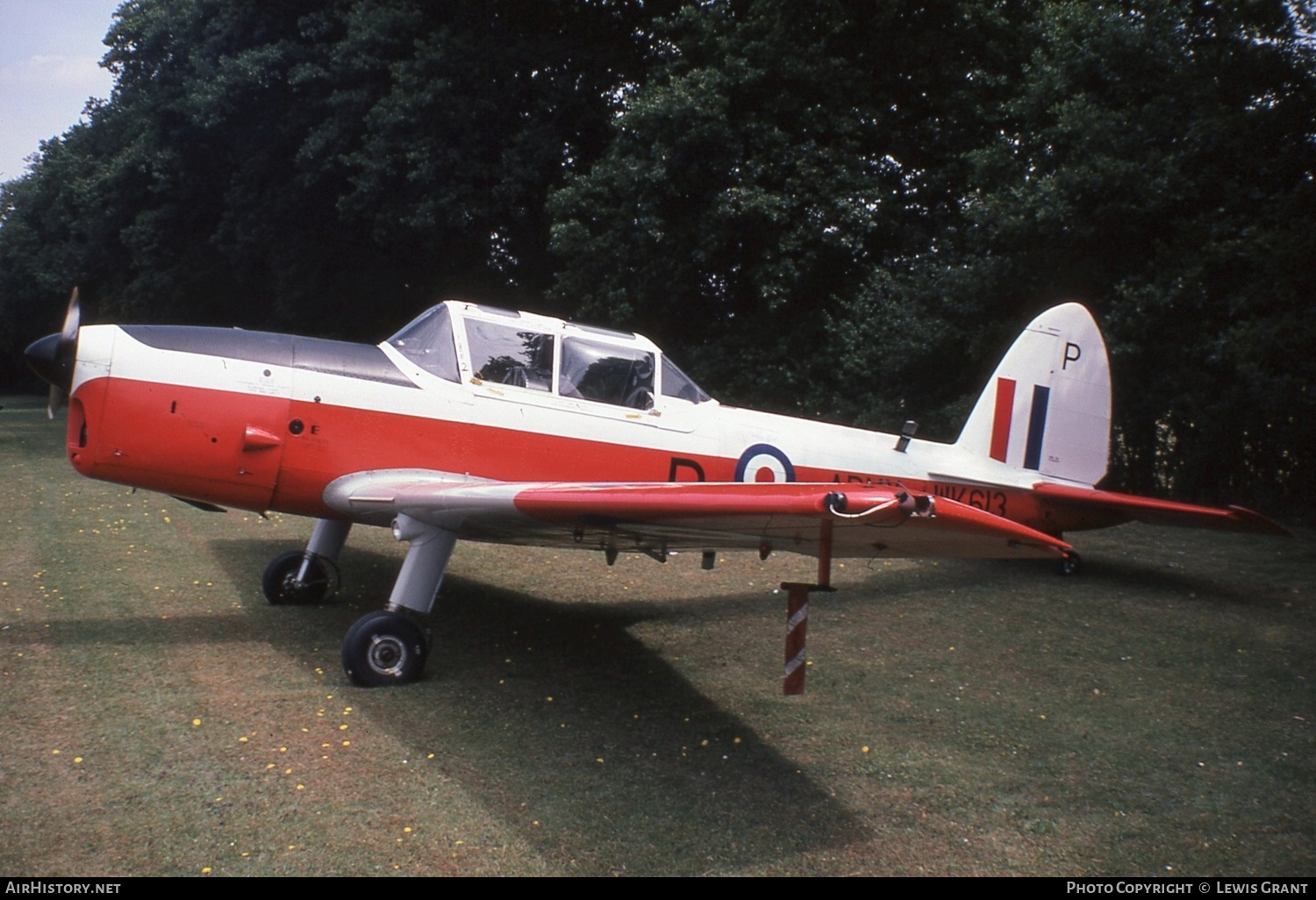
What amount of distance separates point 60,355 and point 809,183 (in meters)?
11.2

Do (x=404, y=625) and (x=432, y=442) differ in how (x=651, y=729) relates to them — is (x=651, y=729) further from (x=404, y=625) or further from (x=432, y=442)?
(x=432, y=442)

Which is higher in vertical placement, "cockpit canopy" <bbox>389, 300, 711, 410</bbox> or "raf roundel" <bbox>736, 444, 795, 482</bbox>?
"cockpit canopy" <bbox>389, 300, 711, 410</bbox>

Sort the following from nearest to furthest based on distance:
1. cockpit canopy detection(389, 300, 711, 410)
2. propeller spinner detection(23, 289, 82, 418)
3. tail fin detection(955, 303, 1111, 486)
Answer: propeller spinner detection(23, 289, 82, 418) < cockpit canopy detection(389, 300, 711, 410) < tail fin detection(955, 303, 1111, 486)

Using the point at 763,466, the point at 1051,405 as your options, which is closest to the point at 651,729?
the point at 763,466

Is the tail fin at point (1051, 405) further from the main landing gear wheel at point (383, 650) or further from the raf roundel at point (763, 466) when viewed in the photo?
the main landing gear wheel at point (383, 650)

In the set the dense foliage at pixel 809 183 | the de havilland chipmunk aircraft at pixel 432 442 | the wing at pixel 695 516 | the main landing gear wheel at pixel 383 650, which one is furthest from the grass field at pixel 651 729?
the dense foliage at pixel 809 183

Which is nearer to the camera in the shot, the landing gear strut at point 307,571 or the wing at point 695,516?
the wing at point 695,516

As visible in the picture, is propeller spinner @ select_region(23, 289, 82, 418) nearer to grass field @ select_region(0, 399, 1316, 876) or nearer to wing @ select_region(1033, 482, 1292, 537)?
grass field @ select_region(0, 399, 1316, 876)

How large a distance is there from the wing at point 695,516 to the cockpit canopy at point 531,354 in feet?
2.45

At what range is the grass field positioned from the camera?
3676 mm

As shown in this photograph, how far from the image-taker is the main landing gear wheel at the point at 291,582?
6.84 metres

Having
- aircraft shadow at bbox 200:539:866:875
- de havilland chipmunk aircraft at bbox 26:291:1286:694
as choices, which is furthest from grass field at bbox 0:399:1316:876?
de havilland chipmunk aircraft at bbox 26:291:1286:694

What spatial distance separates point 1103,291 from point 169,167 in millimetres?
21919
